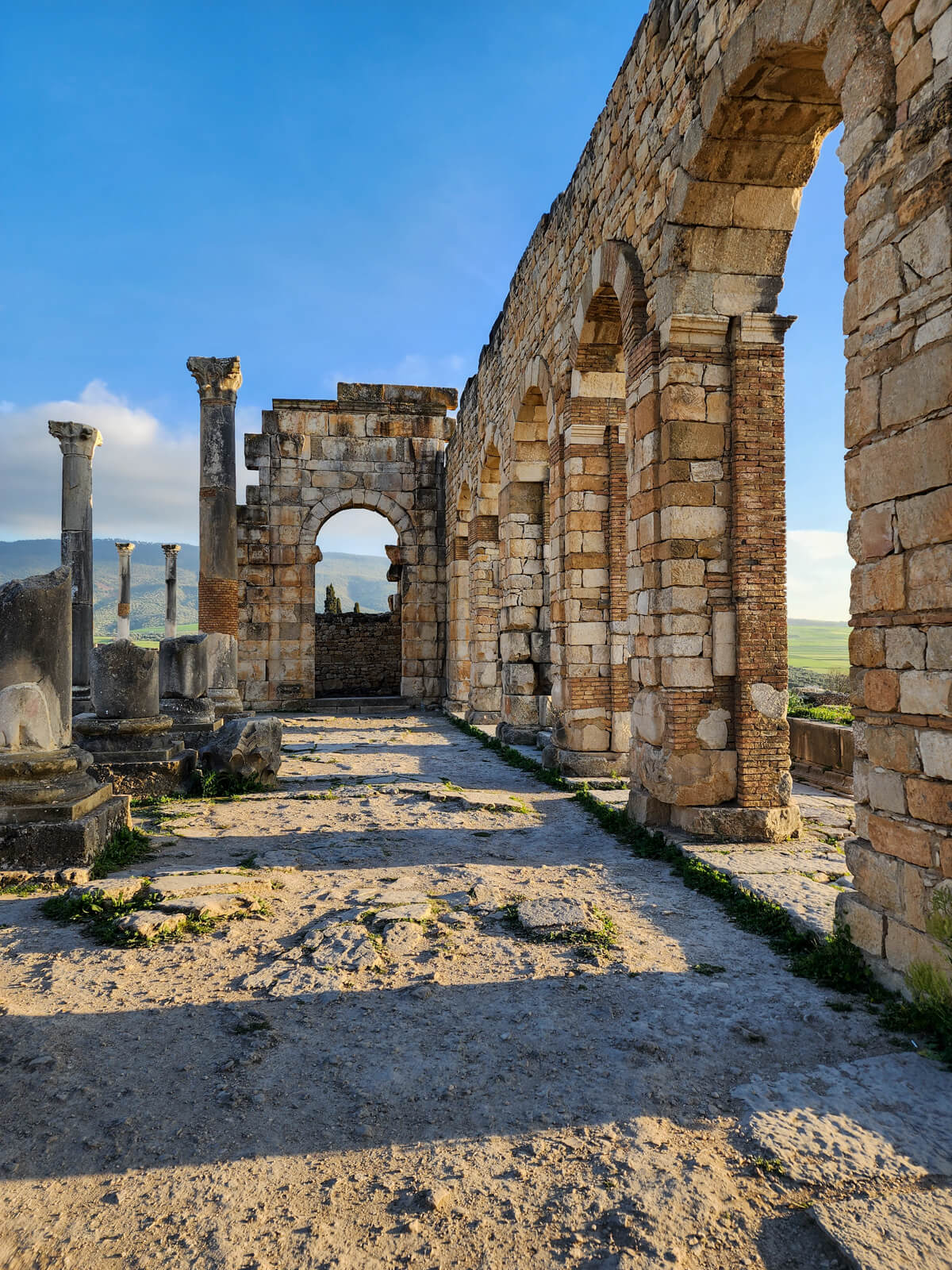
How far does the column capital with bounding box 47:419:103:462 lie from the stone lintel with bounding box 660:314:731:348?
15.1 meters

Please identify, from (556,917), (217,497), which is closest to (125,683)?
(556,917)

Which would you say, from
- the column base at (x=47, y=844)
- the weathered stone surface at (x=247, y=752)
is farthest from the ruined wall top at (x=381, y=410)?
the column base at (x=47, y=844)

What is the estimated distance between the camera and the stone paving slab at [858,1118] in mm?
2248

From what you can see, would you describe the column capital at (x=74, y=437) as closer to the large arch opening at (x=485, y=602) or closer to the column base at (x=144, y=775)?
the large arch opening at (x=485, y=602)

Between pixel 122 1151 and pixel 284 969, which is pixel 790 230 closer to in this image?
pixel 284 969

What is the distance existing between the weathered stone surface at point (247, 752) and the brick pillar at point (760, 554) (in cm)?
483

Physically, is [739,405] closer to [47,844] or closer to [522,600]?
[47,844]

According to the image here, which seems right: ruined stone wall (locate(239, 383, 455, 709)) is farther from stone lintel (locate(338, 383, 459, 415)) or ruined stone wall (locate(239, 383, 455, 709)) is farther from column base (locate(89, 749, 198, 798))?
column base (locate(89, 749, 198, 798))

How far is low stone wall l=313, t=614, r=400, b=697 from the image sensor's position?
22375 mm

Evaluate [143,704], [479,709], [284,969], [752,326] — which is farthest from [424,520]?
[284,969]

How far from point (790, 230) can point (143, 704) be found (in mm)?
7067

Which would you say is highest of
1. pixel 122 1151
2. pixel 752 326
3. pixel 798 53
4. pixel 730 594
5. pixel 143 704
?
pixel 798 53

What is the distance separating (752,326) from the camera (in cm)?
612

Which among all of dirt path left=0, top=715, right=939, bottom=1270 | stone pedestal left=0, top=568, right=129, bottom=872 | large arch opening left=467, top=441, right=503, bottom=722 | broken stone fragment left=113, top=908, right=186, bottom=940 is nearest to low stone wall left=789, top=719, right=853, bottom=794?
dirt path left=0, top=715, right=939, bottom=1270
